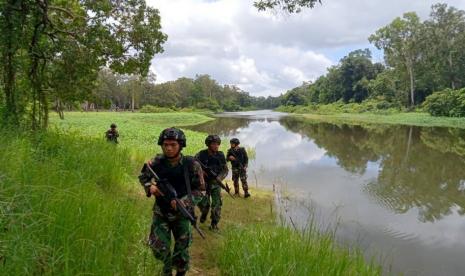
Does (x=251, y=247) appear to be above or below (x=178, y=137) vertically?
below

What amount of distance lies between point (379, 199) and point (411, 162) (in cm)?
812

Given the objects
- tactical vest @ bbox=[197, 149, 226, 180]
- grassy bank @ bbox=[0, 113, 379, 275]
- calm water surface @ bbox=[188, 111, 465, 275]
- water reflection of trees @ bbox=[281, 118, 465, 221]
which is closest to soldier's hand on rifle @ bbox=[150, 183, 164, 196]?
grassy bank @ bbox=[0, 113, 379, 275]

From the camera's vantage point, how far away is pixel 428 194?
12.5 m

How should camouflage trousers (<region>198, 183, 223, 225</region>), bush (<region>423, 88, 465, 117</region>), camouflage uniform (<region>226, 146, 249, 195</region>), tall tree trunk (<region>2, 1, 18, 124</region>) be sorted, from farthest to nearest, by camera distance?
1. bush (<region>423, 88, 465, 117</region>)
2. camouflage uniform (<region>226, 146, 249, 195</region>)
3. tall tree trunk (<region>2, 1, 18, 124</region>)
4. camouflage trousers (<region>198, 183, 223, 225</region>)

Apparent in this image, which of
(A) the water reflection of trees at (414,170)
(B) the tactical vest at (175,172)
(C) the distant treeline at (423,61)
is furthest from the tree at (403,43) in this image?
(B) the tactical vest at (175,172)

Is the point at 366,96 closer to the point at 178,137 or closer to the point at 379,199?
the point at 379,199

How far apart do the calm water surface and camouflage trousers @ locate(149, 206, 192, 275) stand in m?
4.15

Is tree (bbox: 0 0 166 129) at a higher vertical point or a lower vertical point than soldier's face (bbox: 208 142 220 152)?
higher

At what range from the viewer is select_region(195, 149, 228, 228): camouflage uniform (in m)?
7.73

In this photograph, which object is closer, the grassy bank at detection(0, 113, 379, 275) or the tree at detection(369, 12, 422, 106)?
the grassy bank at detection(0, 113, 379, 275)

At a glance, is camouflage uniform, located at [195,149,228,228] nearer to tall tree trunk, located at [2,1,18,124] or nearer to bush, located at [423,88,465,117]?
tall tree trunk, located at [2,1,18,124]

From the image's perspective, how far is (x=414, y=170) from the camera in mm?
16828

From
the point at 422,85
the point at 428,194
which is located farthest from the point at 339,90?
the point at 428,194

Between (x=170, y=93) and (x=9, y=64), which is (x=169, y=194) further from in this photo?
(x=170, y=93)
